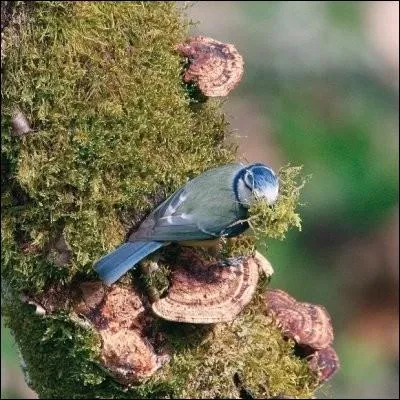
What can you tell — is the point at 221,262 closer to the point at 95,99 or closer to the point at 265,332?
the point at 265,332

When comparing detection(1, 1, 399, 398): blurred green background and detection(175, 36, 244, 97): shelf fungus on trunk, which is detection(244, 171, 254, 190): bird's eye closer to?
detection(175, 36, 244, 97): shelf fungus on trunk

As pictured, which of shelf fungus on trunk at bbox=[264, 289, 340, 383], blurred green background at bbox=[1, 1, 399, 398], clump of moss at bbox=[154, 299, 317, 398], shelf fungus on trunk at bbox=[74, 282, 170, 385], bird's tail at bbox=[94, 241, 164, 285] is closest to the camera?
bird's tail at bbox=[94, 241, 164, 285]

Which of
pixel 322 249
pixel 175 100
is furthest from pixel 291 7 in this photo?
pixel 175 100

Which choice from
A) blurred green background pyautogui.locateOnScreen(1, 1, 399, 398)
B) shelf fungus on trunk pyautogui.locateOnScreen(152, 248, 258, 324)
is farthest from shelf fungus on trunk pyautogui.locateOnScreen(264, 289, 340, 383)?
blurred green background pyautogui.locateOnScreen(1, 1, 399, 398)

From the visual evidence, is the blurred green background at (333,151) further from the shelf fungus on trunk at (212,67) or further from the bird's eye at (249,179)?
the bird's eye at (249,179)

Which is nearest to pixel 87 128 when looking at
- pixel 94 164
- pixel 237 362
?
pixel 94 164

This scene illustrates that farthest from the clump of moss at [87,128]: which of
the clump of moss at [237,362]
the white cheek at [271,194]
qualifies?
the clump of moss at [237,362]
